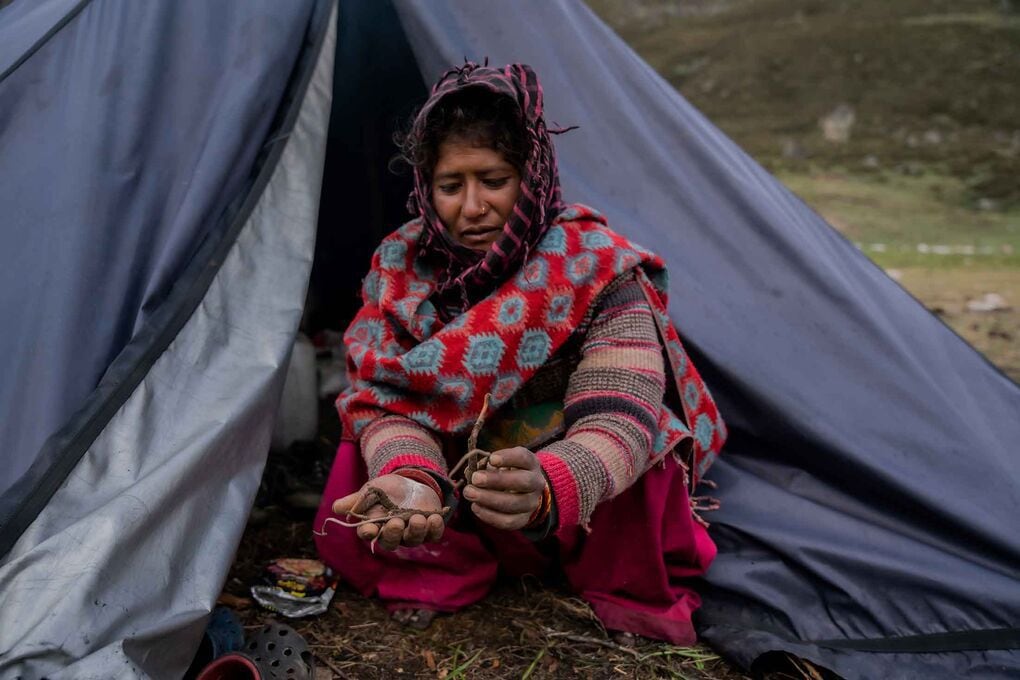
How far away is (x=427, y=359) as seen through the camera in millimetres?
1898

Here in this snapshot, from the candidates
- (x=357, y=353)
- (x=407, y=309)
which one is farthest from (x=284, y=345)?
(x=407, y=309)

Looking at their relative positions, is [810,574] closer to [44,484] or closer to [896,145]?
[44,484]

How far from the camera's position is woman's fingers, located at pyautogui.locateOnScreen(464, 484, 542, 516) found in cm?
151

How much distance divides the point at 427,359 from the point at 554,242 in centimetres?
36

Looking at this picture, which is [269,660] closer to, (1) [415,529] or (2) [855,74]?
(1) [415,529]

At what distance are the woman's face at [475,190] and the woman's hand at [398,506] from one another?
0.57 metres

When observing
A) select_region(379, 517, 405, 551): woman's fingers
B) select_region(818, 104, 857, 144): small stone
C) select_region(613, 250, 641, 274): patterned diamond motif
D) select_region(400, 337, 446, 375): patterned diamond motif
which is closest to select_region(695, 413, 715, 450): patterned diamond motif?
select_region(613, 250, 641, 274): patterned diamond motif

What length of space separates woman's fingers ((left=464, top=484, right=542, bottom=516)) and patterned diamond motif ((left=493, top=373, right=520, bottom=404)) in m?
0.41

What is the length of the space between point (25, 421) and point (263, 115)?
83 cm

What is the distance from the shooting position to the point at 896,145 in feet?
32.6

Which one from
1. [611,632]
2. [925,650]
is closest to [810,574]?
[925,650]

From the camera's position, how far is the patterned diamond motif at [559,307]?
1908mm

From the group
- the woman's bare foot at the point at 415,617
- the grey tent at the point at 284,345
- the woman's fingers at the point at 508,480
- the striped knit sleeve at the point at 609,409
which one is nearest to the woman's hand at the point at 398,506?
the woman's fingers at the point at 508,480

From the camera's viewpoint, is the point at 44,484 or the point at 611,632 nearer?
the point at 44,484
